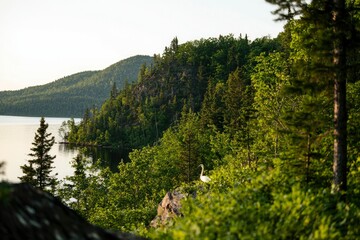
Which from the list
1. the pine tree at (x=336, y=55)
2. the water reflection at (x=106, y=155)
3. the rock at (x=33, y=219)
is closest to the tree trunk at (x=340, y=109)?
the pine tree at (x=336, y=55)

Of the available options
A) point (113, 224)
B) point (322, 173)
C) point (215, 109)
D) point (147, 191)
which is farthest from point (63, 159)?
point (322, 173)

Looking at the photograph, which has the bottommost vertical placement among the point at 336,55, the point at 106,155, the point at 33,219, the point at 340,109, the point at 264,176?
the point at 106,155

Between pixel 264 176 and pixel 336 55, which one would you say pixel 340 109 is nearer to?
pixel 336 55

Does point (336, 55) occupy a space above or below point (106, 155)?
above

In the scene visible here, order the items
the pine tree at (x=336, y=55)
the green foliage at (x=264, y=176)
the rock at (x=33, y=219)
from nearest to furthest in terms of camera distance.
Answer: the rock at (x=33, y=219) < the green foliage at (x=264, y=176) < the pine tree at (x=336, y=55)

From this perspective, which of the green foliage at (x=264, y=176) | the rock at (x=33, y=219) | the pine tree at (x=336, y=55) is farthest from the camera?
the pine tree at (x=336, y=55)

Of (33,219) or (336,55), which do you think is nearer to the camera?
(33,219)

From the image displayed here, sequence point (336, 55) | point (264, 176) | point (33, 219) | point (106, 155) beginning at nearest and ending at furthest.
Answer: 1. point (33, 219)
2. point (264, 176)
3. point (336, 55)
4. point (106, 155)

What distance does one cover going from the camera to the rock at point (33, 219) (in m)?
5.22

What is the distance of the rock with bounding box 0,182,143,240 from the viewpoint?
522cm

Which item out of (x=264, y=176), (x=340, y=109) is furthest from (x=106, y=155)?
(x=264, y=176)

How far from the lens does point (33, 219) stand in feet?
19.0

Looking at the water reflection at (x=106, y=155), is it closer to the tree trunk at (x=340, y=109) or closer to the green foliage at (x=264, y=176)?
the green foliage at (x=264, y=176)

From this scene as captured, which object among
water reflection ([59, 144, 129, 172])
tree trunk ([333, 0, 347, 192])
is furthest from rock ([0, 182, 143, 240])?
water reflection ([59, 144, 129, 172])
